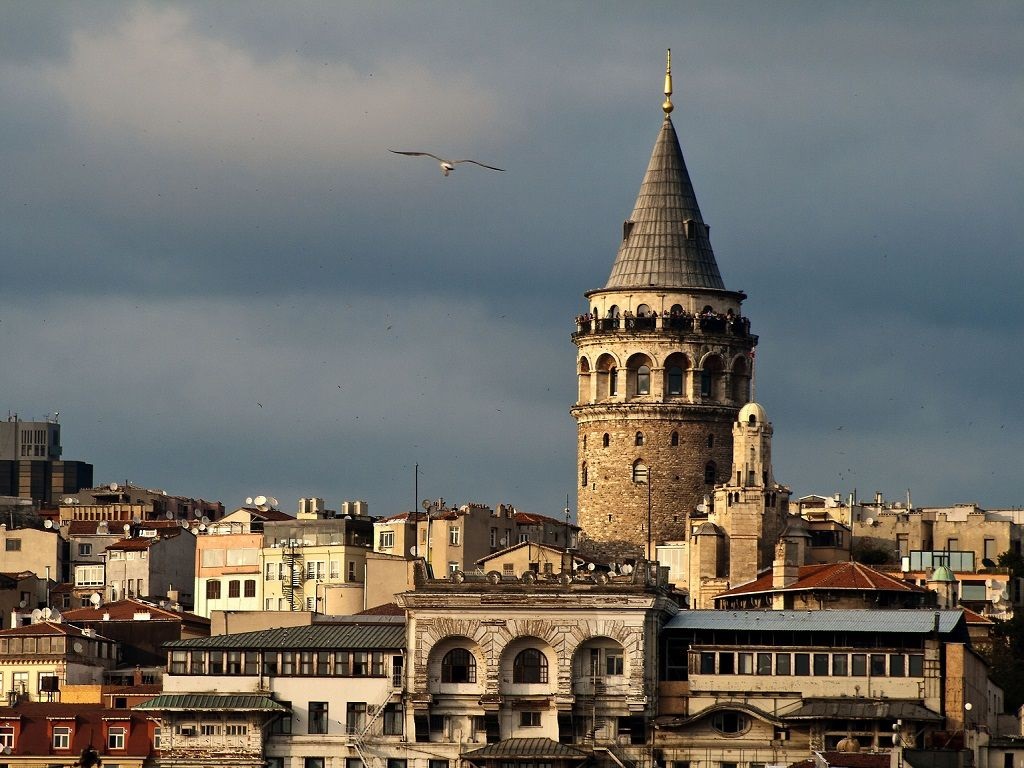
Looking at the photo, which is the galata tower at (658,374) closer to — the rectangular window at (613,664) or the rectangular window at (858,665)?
the rectangular window at (613,664)

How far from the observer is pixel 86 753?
110 m

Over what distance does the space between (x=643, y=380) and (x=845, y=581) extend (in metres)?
27.3

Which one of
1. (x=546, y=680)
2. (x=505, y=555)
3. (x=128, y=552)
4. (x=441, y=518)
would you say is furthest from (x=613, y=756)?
(x=128, y=552)

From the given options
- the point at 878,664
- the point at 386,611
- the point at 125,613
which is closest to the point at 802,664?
the point at 878,664

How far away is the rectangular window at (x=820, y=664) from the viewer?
11041 centimetres

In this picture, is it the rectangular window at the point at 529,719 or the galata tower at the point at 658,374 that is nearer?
the rectangular window at the point at 529,719

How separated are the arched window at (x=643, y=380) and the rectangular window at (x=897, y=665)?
38859mm

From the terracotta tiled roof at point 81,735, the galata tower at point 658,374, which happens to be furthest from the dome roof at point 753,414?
the terracotta tiled roof at point 81,735

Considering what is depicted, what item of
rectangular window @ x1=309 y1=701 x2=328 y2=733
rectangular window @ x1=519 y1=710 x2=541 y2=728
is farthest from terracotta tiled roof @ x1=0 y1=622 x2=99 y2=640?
rectangular window @ x1=519 y1=710 x2=541 y2=728

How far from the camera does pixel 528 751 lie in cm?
10919

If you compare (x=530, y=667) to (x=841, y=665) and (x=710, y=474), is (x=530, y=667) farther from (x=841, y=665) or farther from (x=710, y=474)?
(x=710, y=474)

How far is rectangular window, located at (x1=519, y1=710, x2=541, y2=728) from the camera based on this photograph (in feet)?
366

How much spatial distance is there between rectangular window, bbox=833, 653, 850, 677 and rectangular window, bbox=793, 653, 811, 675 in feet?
2.82

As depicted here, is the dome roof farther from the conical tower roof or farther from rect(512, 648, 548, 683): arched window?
rect(512, 648, 548, 683): arched window
